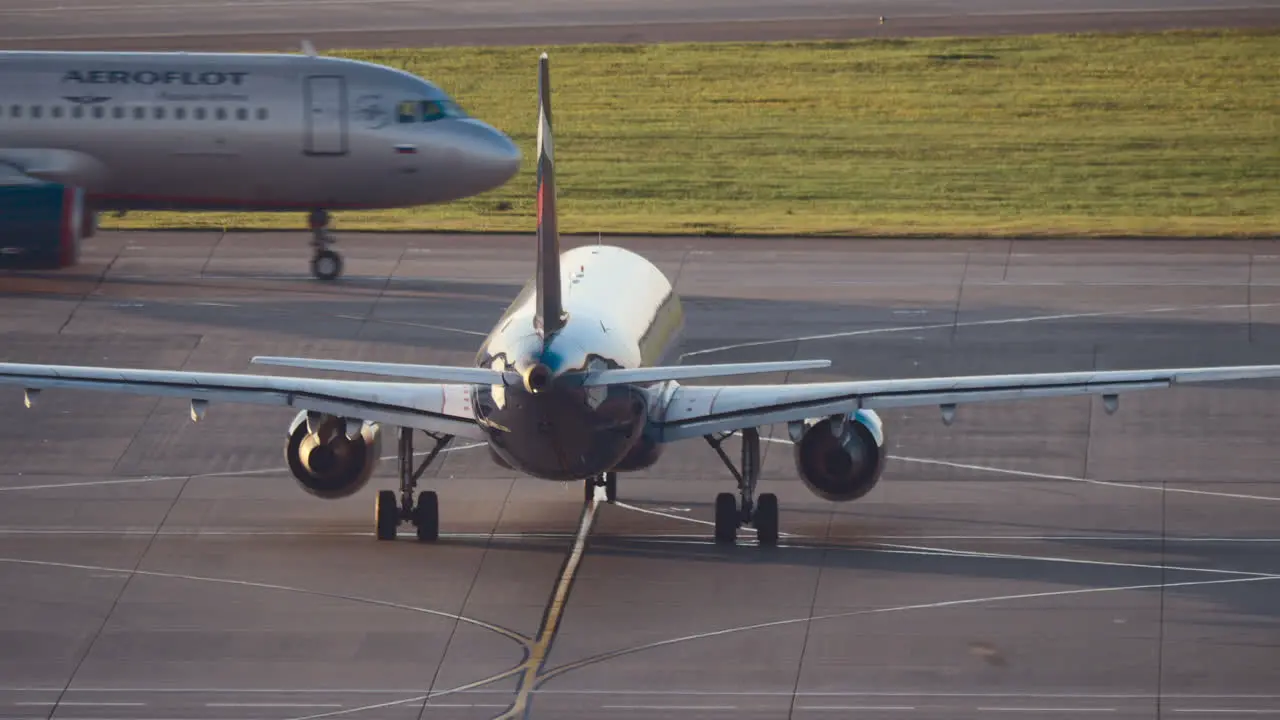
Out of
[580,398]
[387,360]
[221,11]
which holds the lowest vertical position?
[221,11]

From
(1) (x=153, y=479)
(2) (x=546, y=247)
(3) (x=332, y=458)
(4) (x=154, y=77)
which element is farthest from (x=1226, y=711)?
(4) (x=154, y=77)

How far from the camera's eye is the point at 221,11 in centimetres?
9712

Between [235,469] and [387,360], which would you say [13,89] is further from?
[235,469]

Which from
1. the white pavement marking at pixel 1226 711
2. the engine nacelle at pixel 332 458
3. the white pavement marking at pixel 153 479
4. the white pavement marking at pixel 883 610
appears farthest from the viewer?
the white pavement marking at pixel 153 479

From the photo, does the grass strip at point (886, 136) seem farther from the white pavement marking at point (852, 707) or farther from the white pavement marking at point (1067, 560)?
the white pavement marking at point (852, 707)

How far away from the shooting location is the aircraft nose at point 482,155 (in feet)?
197

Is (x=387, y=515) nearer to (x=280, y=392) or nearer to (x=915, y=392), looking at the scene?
(x=280, y=392)

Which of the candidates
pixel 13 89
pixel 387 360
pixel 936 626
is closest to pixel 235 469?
pixel 387 360

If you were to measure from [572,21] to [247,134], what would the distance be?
115 feet

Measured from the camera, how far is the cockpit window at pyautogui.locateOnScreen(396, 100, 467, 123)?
59.8 metres

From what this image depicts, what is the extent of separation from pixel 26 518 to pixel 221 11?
5808cm

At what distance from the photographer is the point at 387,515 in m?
39.9

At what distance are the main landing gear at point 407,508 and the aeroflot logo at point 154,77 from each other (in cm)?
2269

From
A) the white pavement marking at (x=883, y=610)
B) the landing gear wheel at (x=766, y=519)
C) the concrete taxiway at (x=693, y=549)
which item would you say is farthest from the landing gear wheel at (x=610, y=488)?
the white pavement marking at (x=883, y=610)
